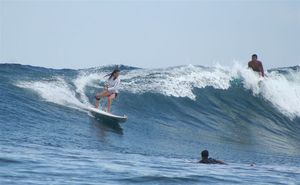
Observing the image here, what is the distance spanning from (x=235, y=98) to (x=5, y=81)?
8.59 meters

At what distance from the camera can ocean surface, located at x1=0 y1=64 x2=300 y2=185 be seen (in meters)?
12.0

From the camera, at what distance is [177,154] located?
15.8 m

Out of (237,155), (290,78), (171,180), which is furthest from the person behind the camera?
(290,78)

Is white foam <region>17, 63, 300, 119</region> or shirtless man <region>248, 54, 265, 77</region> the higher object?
shirtless man <region>248, 54, 265, 77</region>

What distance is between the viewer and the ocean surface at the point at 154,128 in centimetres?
1197

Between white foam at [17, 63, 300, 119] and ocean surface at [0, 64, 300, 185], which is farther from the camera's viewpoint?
white foam at [17, 63, 300, 119]

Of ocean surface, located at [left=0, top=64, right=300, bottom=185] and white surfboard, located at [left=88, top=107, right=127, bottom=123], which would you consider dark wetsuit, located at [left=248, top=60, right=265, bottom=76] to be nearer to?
ocean surface, located at [left=0, top=64, right=300, bottom=185]

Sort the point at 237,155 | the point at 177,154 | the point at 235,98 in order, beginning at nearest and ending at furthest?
the point at 177,154
the point at 237,155
the point at 235,98

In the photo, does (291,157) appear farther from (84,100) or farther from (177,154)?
(84,100)

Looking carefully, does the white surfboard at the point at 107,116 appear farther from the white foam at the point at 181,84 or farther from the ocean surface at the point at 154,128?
the white foam at the point at 181,84

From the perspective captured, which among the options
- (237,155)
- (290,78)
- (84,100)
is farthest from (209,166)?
(290,78)

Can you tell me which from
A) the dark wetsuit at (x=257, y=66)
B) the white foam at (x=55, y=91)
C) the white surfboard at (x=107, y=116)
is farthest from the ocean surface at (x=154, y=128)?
the dark wetsuit at (x=257, y=66)

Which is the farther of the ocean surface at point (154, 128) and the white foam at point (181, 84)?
the white foam at point (181, 84)

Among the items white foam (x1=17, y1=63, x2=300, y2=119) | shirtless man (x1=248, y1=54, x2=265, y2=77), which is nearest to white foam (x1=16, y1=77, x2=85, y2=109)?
white foam (x1=17, y1=63, x2=300, y2=119)
